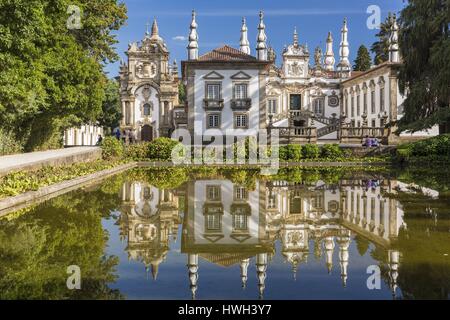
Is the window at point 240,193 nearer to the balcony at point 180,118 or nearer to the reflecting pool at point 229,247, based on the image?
the reflecting pool at point 229,247

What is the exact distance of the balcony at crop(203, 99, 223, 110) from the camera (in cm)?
3691

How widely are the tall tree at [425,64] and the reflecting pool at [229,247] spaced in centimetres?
1591

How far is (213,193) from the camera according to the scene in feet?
45.0

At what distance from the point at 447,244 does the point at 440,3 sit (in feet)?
86.2

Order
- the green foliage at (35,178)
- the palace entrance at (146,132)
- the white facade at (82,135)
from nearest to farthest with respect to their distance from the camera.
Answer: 1. the green foliage at (35,178)
2. the white facade at (82,135)
3. the palace entrance at (146,132)

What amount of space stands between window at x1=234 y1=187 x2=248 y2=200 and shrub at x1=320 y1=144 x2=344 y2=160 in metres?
14.8

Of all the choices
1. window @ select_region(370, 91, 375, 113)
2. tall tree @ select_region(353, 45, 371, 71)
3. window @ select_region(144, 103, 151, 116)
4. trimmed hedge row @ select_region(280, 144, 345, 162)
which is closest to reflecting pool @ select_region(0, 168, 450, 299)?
trimmed hedge row @ select_region(280, 144, 345, 162)

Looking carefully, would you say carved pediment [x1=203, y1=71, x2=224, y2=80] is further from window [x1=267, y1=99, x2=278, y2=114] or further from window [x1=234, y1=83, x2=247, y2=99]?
window [x1=267, y1=99, x2=278, y2=114]

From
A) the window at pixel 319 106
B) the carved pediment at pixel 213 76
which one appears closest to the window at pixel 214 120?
the carved pediment at pixel 213 76

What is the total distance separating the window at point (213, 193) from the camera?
12625 millimetres

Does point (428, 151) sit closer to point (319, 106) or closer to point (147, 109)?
point (319, 106)

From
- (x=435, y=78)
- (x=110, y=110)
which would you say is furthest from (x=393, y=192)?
(x=110, y=110)

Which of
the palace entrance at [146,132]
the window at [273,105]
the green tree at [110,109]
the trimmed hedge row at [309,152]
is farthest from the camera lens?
the green tree at [110,109]

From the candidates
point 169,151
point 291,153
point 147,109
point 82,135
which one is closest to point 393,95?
point 291,153
